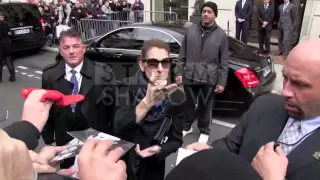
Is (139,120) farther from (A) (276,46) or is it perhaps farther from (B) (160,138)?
(A) (276,46)

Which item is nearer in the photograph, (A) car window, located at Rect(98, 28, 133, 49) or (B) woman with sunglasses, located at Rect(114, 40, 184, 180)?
(B) woman with sunglasses, located at Rect(114, 40, 184, 180)

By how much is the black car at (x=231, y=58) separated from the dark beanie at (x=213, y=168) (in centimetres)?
424

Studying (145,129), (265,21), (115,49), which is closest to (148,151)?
(145,129)

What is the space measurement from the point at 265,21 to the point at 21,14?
25.2ft

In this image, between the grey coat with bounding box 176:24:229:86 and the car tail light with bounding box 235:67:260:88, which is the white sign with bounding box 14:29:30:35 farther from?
the car tail light with bounding box 235:67:260:88

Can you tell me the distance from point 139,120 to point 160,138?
243 mm

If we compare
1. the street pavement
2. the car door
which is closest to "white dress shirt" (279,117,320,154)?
the street pavement

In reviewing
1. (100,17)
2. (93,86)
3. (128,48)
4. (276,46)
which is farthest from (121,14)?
(93,86)

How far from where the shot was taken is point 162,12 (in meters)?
14.1

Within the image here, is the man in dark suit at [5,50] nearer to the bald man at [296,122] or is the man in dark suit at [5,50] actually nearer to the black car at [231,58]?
the black car at [231,58]

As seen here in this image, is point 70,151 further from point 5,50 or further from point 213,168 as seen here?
point 5,50

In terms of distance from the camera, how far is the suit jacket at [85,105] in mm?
2488

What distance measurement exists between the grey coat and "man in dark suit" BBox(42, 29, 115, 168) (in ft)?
6.29

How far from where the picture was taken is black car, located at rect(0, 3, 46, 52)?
396 inches
